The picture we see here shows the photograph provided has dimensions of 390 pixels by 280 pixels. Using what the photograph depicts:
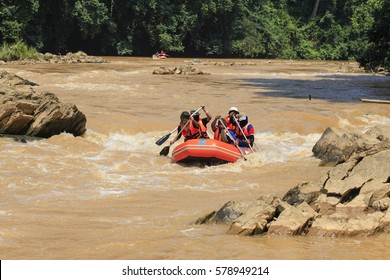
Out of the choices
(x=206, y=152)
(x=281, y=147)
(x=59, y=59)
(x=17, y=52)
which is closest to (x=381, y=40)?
(x=281, y=147)

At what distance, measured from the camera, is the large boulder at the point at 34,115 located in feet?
48.0

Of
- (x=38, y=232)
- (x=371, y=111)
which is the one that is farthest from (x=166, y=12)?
(x=38, y=232)

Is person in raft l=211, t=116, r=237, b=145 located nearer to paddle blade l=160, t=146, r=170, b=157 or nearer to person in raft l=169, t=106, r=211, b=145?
person in raft l=169, t=106, r=211, b=145

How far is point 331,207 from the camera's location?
27.9 ft

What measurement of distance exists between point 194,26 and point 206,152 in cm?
3814

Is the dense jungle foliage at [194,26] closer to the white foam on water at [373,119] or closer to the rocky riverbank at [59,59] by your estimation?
the rocky riverbank at [59,59]

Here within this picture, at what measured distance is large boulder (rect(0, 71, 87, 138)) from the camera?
14.6 m

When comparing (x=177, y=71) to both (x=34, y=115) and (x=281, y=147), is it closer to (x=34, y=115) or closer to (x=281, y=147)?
(x=281, y=147)

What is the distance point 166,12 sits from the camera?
4869 cm

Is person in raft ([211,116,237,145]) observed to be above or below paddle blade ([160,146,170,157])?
above

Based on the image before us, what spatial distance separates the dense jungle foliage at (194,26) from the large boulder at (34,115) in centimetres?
1982

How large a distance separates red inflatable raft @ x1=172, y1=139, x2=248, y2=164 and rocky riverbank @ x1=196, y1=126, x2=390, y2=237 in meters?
3.33

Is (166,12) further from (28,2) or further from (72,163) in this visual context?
(72,163)

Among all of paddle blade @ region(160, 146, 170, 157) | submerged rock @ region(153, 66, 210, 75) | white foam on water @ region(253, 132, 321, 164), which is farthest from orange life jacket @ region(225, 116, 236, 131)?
submerged rock @ region(153, 66, 210, 75)
